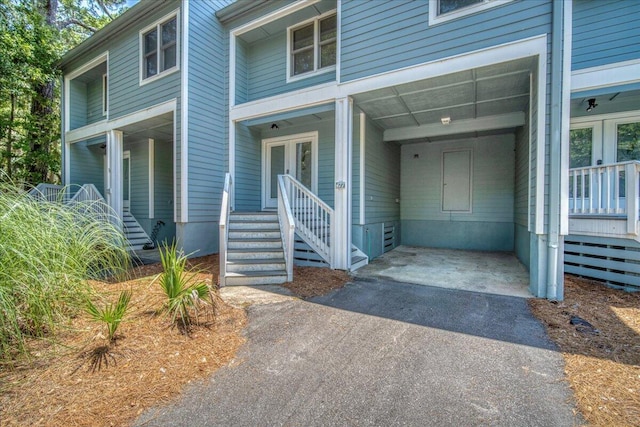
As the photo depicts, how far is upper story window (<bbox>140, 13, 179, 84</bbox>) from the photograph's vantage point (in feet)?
24.1

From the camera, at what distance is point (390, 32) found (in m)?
5.30

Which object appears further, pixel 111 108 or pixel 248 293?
pixel 111 108

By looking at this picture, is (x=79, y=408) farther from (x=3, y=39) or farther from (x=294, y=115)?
(x=3, y=39)

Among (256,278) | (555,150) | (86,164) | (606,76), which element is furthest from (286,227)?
(86,164)

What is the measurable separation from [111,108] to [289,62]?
570 cm

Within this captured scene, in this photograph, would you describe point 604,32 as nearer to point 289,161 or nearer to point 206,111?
point 289,161

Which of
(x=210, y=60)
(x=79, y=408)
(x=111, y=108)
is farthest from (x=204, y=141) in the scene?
(x=79, y=408)

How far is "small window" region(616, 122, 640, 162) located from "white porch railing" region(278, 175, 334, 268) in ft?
21.2

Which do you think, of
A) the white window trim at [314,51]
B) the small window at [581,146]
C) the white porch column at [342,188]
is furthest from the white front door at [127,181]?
the small window at [581,146]

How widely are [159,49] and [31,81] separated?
586 cm

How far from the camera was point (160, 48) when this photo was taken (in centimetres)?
752

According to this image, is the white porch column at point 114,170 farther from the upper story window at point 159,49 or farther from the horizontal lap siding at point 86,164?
the horizontal lap siding at point 86,164

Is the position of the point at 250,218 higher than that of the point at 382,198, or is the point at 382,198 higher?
the point at 382,198

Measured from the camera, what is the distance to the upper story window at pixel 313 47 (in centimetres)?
694
